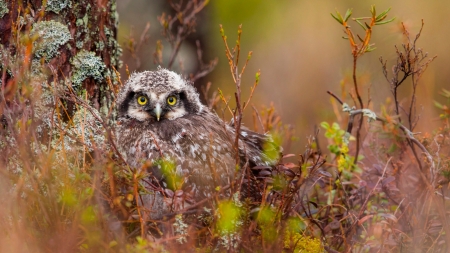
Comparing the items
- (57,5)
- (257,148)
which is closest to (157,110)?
(257,148)

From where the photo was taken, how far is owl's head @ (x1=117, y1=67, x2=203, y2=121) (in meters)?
3.88

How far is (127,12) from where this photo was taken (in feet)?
28.5

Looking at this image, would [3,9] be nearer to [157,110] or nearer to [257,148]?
[157,110]

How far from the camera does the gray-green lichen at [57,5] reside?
12.3 feet

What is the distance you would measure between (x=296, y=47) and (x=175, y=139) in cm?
834

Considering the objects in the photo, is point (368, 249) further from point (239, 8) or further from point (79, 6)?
point (239, 8)

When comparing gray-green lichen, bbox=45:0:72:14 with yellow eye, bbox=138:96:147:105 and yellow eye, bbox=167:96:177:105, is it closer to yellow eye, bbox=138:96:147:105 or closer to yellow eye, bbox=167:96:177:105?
yellow eye, bbox=138:96:147:105

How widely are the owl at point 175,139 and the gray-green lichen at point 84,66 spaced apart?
0.27m

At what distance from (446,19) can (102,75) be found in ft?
25.6

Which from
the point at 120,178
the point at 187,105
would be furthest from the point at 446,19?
the point at 120,178

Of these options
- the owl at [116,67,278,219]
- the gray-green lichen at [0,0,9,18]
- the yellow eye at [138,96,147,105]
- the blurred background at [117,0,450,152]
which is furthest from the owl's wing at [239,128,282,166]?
the blurred background at [117,0,450,152]

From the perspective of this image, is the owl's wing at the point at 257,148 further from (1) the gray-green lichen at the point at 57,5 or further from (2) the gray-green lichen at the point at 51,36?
(1) the gray-green lichen at the point at 57,5

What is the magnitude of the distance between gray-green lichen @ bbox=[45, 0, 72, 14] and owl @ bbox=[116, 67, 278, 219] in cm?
68

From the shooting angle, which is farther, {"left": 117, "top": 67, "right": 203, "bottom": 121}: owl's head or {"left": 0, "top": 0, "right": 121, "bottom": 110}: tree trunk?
{"left": 117, "top": 67, "right": 203, "bottom": 121}: owl's head
